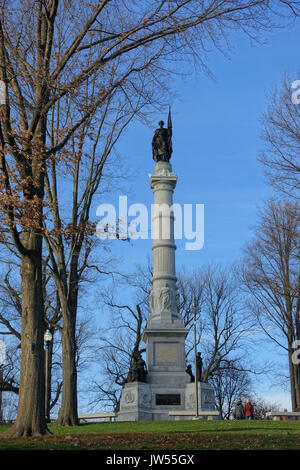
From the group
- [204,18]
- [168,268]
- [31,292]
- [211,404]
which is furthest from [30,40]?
[211,404]

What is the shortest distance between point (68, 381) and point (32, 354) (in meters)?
8.04

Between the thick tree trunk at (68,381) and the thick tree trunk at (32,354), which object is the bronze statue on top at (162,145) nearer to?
the thick tree trunk at (68,381)

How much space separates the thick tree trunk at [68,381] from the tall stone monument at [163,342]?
18.9ft

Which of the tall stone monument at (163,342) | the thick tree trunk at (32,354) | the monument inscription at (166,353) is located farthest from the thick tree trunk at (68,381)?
the monument inscription at (166,353)

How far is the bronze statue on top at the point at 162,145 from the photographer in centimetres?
3497

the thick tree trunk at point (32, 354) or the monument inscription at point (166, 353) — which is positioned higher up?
the monument inscription at point (166, 353)

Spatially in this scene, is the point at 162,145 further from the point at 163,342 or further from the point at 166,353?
the point at 166,353

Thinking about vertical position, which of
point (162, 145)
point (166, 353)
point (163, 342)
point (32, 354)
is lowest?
point (32, 354)

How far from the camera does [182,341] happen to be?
30766mm

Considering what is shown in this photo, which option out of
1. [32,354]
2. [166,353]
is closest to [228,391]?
[166,353]

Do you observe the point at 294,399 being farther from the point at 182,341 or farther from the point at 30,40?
the point at 30,40

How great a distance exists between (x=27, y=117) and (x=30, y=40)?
78.5 inches

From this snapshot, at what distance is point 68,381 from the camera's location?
2227 cm
